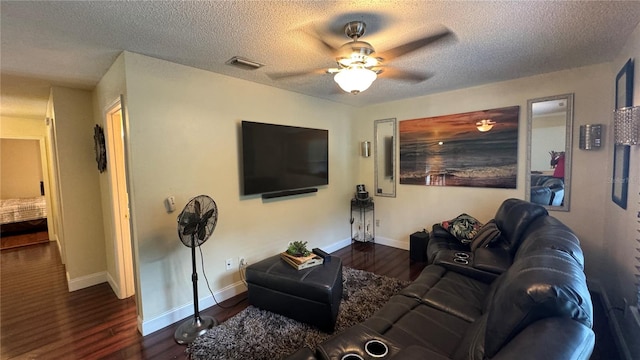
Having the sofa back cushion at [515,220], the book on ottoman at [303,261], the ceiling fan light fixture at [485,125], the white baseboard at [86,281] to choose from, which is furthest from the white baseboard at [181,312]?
the ceiling fan light fixture at [485,125]

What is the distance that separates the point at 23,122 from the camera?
494 centimetres

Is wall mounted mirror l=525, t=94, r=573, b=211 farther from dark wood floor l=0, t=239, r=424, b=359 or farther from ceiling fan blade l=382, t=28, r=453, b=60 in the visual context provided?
ceiling fan blade l=382, t=28, r=453, b=60

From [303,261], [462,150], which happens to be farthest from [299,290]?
[462,150]

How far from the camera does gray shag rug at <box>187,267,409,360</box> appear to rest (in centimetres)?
206

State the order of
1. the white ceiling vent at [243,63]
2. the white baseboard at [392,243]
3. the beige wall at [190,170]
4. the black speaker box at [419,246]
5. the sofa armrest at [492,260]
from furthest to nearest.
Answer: the white baseboard at [392,243]
the black speaker box at [419,246]
the white ceiling vent at [243,63]
the beige wall at [190,170]
the sofa armrest at [492,260]

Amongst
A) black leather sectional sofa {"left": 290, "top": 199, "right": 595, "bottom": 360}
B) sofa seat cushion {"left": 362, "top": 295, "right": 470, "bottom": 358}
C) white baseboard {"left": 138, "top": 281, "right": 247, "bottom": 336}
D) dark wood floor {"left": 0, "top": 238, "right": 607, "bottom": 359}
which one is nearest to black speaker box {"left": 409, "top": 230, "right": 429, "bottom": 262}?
dark wood floor {"left": 0, "top": 238, "right": 607, "bottom": 359}

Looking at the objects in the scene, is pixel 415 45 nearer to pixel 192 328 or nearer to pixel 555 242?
pixel 555 242

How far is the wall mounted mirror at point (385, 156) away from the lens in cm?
438

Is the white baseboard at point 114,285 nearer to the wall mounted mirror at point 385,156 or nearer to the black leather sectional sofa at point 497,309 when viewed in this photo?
the black leather sectional sofa at point 497,309

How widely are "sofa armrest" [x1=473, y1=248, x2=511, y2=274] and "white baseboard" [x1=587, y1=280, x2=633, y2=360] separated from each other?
0.89m

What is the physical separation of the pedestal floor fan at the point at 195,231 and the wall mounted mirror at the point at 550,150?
3594 mm

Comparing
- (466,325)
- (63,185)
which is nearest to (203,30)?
(466,325)

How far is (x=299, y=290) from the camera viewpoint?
2320mm

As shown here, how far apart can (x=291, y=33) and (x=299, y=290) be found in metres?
2.05
